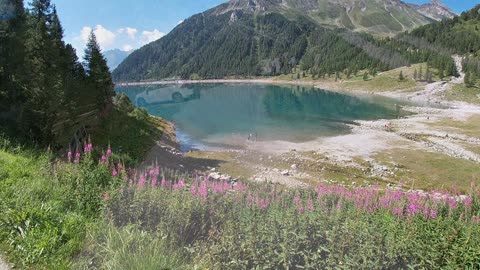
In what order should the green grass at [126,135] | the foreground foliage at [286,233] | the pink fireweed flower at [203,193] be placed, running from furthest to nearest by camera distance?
1. the green grass at [126,135]
2. the pink fireweed flower at [203,193]
3. the foreground foliage at [286,233]

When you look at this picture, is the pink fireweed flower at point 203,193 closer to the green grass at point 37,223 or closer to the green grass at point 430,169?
the green grass at point 37,223

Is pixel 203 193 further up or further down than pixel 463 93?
further up

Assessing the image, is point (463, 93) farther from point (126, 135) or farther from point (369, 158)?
point (126, 135)

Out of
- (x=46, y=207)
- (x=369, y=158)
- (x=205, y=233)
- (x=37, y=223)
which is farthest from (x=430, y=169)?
(x=37, y=223)

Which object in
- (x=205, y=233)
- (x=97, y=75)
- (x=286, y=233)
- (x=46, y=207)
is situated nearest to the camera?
(x=286, y=233)

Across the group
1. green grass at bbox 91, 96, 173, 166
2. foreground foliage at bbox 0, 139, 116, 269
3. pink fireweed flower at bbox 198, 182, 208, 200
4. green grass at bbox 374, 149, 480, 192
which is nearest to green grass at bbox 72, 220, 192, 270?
foreground foliage at bbox 0, 139, 116, 269

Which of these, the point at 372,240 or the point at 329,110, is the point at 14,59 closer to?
the point at 372,240

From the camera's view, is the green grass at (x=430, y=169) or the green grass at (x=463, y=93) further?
the green grass at (x=463, y=93)

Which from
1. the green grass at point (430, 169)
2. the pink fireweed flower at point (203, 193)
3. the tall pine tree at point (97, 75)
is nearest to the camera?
the pink fireweed flower at point (203, 193)

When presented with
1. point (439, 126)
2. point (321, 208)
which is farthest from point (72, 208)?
point (439, 126)

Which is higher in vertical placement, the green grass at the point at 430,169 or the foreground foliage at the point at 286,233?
the foreground foliage at the point at 286,233

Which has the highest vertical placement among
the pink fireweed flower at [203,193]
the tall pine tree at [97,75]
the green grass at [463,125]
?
the tall pine tree at [97,75]

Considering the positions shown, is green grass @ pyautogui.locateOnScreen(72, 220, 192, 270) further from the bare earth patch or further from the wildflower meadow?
the bare earth patch

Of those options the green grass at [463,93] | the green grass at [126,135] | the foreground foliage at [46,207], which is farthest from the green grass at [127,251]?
the green grass at [463,93]
